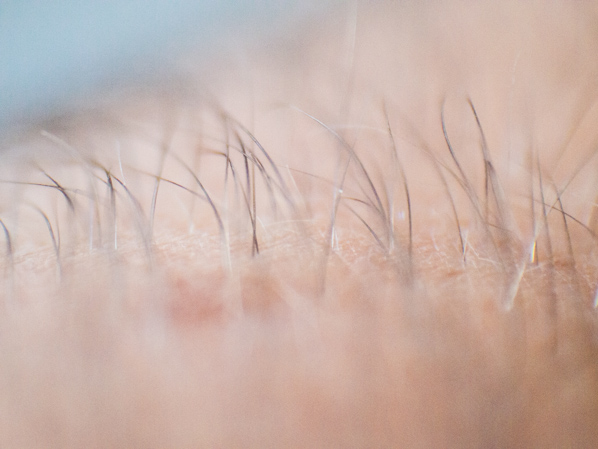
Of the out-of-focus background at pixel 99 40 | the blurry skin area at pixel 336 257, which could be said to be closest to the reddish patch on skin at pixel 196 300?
the blurry skin area at pixel 336 257

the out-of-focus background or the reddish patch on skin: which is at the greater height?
the out-of-focus background

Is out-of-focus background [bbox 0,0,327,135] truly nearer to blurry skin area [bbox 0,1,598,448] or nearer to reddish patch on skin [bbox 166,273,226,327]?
blurry skin area [bbox 0,1,598,448]

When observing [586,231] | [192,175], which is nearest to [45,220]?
[192,175]

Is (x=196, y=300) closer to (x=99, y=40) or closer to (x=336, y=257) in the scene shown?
(x=336, y=257)

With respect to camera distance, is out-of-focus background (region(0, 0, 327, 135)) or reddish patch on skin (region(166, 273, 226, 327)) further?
out-of-focus background (region(0, 0, 327, 135))

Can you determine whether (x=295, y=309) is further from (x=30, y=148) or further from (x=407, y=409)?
(x=30, y=148)

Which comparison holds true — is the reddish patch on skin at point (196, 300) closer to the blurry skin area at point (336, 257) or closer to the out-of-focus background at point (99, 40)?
the blurry skin area at point (336, 257)

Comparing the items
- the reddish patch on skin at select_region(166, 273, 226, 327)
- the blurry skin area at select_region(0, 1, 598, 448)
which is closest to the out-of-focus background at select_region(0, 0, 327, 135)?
the blurry skin area at select_region(0, 1, 598, 448)
